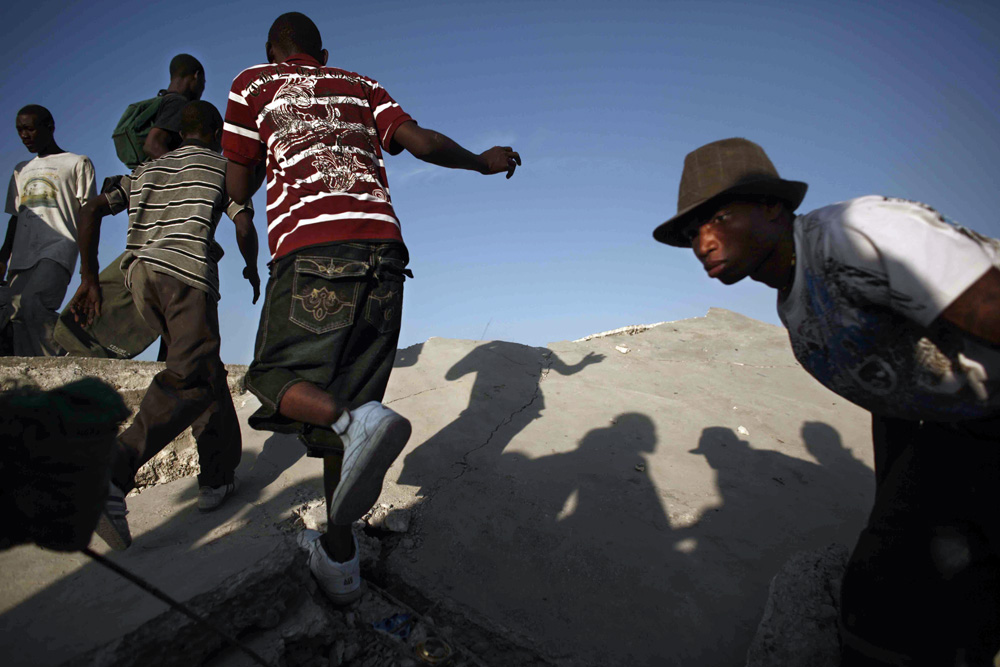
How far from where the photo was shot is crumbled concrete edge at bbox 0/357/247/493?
3016mm

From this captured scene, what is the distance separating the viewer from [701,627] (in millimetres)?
1851

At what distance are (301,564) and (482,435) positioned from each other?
148 cm

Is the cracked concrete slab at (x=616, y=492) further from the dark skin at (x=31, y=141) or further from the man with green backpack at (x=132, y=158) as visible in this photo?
the dark skin at (x=31, y=141)

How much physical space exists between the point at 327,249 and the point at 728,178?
1172 mm

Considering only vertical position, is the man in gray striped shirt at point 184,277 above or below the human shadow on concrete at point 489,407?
above

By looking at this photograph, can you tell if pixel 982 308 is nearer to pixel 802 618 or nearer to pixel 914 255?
pixel 914 255

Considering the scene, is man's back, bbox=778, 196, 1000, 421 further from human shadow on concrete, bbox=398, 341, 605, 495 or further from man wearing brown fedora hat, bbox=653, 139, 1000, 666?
human shadow on concrete, bbox=398, 341, 605, 495

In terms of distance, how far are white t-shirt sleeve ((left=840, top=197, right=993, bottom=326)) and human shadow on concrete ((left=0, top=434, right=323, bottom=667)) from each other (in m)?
1.85

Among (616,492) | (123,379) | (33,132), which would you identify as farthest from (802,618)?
(33,132)

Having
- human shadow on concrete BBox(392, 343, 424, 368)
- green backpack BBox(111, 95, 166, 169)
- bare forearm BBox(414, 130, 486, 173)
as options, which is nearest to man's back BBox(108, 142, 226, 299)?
green backpack BBox(111, 95, 166, 169)

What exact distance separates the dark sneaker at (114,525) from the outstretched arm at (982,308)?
6.78ft

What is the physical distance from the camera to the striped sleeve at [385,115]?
75.7 inches

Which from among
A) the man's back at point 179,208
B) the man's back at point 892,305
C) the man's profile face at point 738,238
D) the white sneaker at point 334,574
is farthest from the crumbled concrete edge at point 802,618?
the man's back at point 179,208

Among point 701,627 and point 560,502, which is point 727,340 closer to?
point 560,502
